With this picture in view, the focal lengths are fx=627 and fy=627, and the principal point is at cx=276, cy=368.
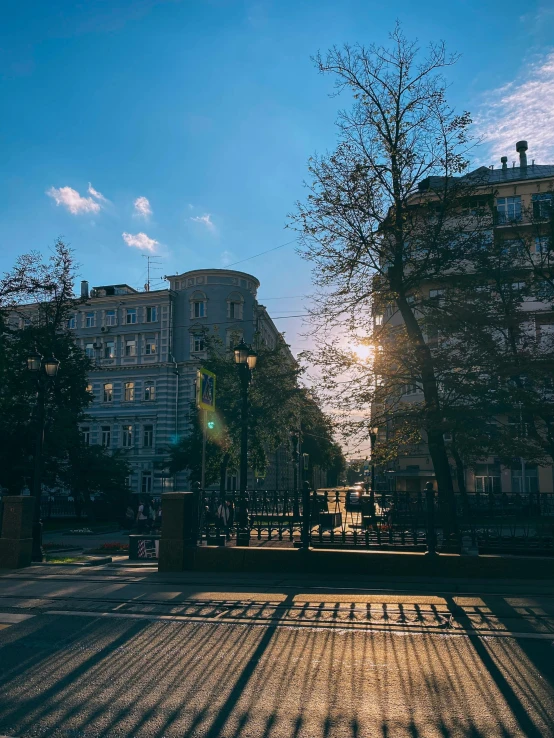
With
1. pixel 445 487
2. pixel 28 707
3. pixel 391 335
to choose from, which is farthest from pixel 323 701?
pixel 391 335

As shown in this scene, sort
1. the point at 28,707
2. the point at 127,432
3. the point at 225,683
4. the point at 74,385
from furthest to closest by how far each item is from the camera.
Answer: the point at 127,432
the point at 74,385
the point at 225,683
the point at 28,707

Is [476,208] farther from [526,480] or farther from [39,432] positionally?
[526,480]

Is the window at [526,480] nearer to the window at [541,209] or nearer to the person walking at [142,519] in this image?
the person walking at [142,519]

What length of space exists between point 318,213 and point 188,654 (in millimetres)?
11257

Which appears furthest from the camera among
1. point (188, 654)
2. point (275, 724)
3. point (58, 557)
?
point (58, 557)

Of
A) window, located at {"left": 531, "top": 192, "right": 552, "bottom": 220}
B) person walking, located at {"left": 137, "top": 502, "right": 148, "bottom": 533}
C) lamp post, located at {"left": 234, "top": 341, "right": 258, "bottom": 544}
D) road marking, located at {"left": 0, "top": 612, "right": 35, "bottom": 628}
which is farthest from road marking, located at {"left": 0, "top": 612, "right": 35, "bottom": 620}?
person walking, located at {"left": 137, "top": 502, "right": 148, "bottom": 533}

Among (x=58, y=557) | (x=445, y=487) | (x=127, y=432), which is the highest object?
→ (x=127, y=432)

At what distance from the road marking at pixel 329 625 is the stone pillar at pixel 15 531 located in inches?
206

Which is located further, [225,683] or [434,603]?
[434,603]

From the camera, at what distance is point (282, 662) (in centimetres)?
624

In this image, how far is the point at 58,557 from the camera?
56.3 feet

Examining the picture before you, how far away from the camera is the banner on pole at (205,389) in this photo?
43.1 ft

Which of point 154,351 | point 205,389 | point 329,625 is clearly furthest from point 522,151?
point 329,625

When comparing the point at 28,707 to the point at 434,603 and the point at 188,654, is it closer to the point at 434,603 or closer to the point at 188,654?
the point at 188,654
